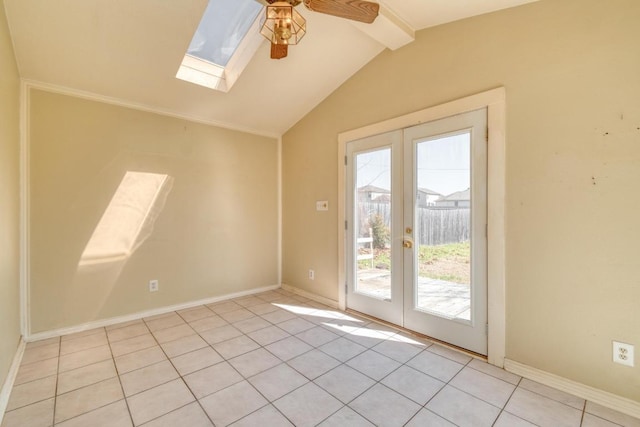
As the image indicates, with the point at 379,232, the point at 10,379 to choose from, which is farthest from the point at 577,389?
the point at 10,379

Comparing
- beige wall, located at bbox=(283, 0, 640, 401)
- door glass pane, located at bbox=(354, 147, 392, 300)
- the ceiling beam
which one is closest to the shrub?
door glass pane, located at bbox=(354, 147, 392, 300)

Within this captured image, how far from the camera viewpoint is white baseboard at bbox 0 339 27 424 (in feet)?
5.64

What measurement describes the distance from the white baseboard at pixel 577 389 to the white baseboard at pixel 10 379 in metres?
3.43

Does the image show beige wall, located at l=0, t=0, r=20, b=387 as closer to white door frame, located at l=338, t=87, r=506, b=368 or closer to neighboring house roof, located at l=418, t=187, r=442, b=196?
neighboring house roof, located at l=418, t=187, r=442, b=196

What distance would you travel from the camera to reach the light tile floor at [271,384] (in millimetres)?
1673

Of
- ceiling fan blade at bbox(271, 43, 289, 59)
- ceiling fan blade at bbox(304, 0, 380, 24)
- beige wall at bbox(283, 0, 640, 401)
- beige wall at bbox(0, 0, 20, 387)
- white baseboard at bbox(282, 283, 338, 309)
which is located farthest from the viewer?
white baseboard at bbox(282, 283, 338, 309)

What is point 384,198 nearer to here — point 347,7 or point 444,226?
point 444,226

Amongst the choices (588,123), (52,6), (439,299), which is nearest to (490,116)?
(588,123)

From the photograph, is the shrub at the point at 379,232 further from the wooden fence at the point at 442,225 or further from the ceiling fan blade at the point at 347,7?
the ceiling fan blade at the point at 347,7

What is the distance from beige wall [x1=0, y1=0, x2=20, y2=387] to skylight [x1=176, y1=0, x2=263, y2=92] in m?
1.24

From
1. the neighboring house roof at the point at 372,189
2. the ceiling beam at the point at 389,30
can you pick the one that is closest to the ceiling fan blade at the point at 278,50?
the ceiling beam at the point at 389,30

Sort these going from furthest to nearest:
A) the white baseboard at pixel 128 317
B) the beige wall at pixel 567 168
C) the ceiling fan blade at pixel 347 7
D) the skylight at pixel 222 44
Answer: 1. the white baseboard at pixel 128 317
2. the skylight at pixel 222 44
3. the beige wall at pixel 567 168
4. the ceiling fan blade at pixel 347 7

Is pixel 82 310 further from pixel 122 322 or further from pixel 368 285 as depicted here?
pixel 368 285

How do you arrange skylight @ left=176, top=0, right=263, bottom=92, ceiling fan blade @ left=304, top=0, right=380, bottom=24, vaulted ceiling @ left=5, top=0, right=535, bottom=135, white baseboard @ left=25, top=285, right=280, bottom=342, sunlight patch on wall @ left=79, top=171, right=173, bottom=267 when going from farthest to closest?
sunlight patch on wall @ left=79, top=171, right=173, bottom=267 → white baseboard @ left=25, top=285, right=280, bottom=342 → skylight @ left=176, top=0, right=263, bottom=92 → vaulted ceiling @ left=5, top=0, right=535, bottom=135 → ceiling fan blade @ left=304, top=0, right=380, bottom=24
